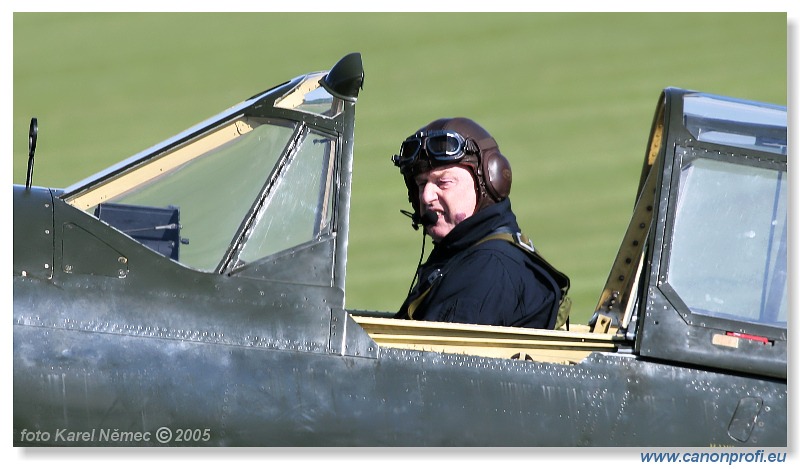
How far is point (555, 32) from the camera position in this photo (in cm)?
1448

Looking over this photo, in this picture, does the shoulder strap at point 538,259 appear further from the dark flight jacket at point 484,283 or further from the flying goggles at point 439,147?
the flying goggles at point 439,147

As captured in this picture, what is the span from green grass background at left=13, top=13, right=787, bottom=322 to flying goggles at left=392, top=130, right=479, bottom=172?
526cm

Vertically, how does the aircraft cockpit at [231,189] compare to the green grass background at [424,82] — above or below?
below

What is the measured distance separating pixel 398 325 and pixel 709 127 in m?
1.29

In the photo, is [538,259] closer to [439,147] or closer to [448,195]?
[448,195]

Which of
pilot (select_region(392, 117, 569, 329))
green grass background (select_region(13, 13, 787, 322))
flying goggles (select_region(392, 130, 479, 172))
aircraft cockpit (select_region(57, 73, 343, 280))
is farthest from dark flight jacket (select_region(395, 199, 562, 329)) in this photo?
green grass background (select_region(13, 13, 787, 322))

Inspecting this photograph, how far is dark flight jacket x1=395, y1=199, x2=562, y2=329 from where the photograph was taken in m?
4.10

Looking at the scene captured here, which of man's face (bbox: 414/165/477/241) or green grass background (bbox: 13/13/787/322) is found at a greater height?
green grass background (bbox: 13/13/787/322)

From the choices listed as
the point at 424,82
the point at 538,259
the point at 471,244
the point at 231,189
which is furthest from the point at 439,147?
the point at 424,82

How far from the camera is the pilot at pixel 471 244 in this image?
4.12m

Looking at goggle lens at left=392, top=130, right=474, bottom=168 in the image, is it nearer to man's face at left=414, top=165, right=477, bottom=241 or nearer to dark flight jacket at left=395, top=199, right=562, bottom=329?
man's face at left=414, top=165, right=477, bottom=241

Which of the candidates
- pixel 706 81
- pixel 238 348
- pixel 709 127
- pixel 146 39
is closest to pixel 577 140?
pixel 706 81

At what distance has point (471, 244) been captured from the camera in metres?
4.38

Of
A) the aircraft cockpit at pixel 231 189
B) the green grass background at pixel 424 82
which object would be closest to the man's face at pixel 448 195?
the aircraft cockpit at pixel 231 189
